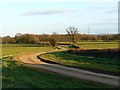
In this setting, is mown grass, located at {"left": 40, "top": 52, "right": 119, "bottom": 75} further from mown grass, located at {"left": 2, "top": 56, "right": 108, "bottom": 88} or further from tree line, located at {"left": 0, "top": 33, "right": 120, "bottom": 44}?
tree line, located at {"left": 0, "top": 33, "right": 120, "bottom": 44}

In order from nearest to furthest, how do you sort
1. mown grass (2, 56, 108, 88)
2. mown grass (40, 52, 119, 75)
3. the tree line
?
1. mown grass (2, 56, 108, 88)
2. mown grass (40, 52, 119, 75)
3. the tree line

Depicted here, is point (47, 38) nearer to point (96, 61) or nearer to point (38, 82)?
point (96, 61)

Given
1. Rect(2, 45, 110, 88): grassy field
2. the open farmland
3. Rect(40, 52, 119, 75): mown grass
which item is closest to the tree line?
the open farmland

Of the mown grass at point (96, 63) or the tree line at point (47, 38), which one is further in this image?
the tree line at point (47, 38)

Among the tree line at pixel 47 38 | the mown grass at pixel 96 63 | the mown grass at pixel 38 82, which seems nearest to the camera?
the mown grass at pixel 38 82

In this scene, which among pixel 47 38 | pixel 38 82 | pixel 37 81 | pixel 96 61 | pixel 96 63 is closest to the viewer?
pixel 38 82

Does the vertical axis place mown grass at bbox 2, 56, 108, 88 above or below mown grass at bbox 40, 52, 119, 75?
above

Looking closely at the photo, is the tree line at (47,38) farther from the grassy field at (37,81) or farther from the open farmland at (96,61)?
the grassy field at (37,81)

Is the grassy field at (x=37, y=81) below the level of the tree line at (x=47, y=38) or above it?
below

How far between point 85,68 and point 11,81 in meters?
13.5

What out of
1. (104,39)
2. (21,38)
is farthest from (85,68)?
(104,39)

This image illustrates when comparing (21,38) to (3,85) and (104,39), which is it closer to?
(104,39)

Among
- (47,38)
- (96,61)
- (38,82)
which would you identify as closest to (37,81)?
(38,82)

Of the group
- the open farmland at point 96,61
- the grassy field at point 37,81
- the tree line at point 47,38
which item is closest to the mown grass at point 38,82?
the grassy field at point 37,81
